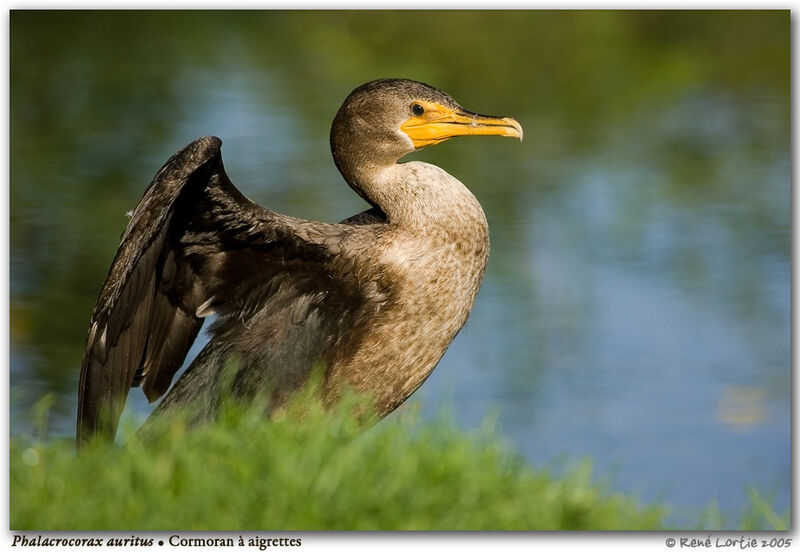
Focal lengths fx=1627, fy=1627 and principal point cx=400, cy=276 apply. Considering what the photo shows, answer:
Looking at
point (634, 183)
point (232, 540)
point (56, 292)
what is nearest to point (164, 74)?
point (56, 292)

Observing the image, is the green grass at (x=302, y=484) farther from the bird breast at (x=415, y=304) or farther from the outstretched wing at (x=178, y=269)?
the bird breast at (x=415, y=304)

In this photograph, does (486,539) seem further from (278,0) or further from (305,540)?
(278,0)

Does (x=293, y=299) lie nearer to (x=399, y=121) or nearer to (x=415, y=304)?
(x=415, y=304)

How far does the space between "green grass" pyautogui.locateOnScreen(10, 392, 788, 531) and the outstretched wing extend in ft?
1.24

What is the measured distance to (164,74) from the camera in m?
7.12

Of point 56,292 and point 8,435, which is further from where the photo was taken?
point 56,292

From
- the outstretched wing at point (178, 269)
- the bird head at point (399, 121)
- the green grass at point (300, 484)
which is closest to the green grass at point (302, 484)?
the green grass at point (300, 484)

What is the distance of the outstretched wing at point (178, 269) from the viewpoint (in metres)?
4.69

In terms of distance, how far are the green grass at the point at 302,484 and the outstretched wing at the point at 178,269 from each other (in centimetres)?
38

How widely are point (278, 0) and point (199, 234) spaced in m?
0.84

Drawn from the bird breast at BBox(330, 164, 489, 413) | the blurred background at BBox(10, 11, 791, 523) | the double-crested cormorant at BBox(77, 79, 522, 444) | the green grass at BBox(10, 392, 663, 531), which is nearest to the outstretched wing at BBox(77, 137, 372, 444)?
the double-crested cormorant at BBox(77, 79, 522, 444)

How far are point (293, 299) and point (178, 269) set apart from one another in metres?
0.37

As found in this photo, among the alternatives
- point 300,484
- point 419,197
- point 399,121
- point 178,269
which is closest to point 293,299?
point 178,269

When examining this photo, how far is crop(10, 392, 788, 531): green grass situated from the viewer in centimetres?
421
